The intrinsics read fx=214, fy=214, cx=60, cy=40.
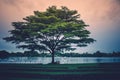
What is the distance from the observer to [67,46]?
28.7m

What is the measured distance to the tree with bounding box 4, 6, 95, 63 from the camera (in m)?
26.9

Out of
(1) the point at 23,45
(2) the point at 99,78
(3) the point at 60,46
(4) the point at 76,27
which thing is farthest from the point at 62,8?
(2) the point at 99,78

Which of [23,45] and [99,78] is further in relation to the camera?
[23,45]

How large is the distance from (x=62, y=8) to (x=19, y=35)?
6.66m

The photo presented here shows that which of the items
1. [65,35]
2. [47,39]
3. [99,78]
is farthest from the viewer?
[47,39]

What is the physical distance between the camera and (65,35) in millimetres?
26625

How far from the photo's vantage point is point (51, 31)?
86.8ft

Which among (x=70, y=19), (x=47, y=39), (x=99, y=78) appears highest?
(x=70, y=19)

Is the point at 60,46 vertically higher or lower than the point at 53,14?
lower

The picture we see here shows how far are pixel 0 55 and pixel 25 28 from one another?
5.01 meters

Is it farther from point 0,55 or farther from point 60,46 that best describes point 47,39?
point 0,55

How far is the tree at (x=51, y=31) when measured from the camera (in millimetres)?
26906

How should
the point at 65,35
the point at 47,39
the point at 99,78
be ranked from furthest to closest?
the point at 47,39
the point at 65,35
the point at 99,78

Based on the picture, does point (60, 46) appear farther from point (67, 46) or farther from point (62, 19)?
point (62, 19)
